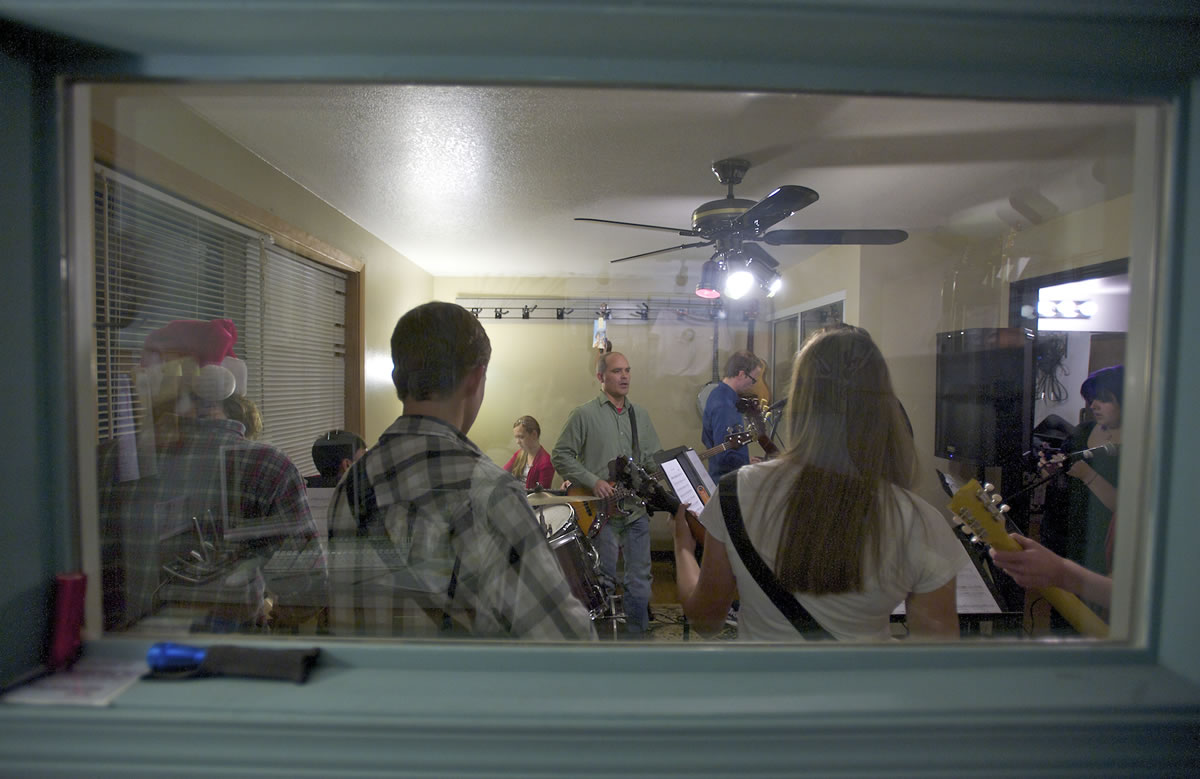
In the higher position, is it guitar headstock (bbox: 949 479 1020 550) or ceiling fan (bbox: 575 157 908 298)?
ceiling fan (bbox: 575 157 908 298)

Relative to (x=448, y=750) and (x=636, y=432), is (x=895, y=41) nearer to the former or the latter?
(x=448, y=750)

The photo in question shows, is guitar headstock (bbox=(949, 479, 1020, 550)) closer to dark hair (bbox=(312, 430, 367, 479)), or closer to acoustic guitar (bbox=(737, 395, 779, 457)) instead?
acoustic guitar (bbox=(737, 395, 779, 457))

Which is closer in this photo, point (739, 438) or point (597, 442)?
point (739, 438)

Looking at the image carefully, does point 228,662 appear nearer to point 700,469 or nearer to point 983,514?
point 983,514

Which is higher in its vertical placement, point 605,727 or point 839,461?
point 839,461

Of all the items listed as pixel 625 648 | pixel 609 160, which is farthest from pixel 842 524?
pixel 609 160

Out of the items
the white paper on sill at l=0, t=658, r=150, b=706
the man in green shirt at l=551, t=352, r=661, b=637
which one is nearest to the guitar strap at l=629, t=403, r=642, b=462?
the man in green shirt at l=551, t=352, r=661, b=637

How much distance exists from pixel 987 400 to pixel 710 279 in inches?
52.7

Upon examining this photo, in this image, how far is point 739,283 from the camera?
2463 millimetres

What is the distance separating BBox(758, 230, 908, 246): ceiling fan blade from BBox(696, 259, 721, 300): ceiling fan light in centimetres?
34

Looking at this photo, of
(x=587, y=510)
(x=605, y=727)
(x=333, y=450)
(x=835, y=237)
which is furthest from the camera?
(x=587, y=510)

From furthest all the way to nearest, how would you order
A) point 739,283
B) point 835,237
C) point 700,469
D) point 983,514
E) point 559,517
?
point 739,283, point 835,237, point 700,469, point 559,517, point 983,514

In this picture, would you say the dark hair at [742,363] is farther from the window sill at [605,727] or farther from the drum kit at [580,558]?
the window sill at [605,727]

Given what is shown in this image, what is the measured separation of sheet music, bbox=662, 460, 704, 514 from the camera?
1.73m
